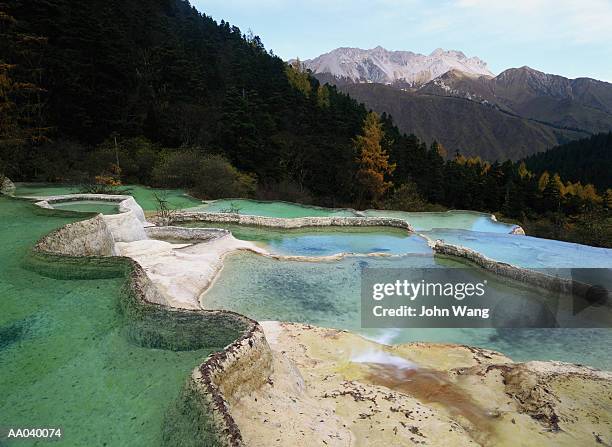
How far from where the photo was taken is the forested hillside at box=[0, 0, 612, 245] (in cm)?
2061

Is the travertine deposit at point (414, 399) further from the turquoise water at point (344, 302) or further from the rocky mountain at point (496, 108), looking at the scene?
the rocky mountain at point (496, 108)

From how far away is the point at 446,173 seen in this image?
43.8 meters

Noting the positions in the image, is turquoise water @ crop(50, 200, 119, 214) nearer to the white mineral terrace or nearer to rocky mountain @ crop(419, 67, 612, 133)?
the white mineral terrace

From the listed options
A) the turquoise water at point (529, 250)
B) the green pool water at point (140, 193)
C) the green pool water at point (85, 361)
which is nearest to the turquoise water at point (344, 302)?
the turquoise water at point (529, 250)

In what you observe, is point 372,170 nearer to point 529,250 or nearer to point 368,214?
point 368,214

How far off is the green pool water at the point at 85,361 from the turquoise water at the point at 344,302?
295cm

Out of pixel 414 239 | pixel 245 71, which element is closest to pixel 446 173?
pixel 245 71

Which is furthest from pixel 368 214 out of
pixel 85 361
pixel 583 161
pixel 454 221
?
pixel 583 161

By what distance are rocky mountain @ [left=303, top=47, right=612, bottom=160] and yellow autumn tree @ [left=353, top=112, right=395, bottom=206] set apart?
263ft

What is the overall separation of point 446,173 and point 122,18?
33.8m

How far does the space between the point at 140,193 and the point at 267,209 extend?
18.7 feet

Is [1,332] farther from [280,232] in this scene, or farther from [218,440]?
[280,232]

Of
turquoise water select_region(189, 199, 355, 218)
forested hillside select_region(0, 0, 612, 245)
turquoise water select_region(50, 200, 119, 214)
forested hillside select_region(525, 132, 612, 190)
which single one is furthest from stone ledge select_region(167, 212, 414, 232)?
forested hillside select_region(525, 132, 612, 190)

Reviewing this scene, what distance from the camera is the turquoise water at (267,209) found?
53.5ft
